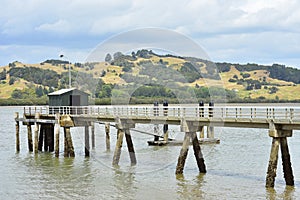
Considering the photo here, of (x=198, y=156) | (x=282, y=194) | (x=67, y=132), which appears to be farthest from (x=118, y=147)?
(x=282, y=194)

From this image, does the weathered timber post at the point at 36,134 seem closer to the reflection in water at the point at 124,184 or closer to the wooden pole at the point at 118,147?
the wooden pole at the point at 118,147

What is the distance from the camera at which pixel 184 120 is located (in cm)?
3247

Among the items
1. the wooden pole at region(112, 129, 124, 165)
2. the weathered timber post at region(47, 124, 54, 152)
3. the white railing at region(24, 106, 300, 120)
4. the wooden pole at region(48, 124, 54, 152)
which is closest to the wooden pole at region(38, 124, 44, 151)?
the weathered timber post at region(47, 124, 54, 152)

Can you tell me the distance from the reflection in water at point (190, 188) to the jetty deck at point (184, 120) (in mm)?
1358

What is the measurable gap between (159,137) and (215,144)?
5126 mm

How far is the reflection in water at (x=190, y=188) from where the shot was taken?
28.0 m

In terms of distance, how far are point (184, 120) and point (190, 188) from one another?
4501 millimetres

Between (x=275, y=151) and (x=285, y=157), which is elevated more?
(x=275, y=151)

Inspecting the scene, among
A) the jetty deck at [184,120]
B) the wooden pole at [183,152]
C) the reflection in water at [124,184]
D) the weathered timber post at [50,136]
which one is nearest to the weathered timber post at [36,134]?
the jetty deck at [184,120]

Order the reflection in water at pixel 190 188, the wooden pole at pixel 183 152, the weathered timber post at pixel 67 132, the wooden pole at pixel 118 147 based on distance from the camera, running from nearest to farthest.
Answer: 1. the reflection in water at pixel 190 188
2. the wooden pole at pixel 183 152
3. the wooden pole at pixel 118 147
4. the weathered timber post at pixel 67 132

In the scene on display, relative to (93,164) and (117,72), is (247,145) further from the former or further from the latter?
(117,72)

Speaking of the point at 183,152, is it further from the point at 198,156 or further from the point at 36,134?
the point at 36,134

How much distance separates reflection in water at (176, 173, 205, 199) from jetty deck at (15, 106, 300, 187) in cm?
136

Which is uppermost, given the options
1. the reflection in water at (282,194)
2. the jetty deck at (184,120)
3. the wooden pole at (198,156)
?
the jetty deck at (184,120)
